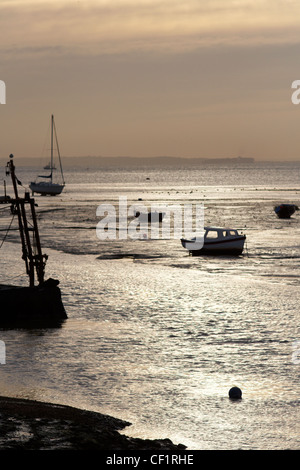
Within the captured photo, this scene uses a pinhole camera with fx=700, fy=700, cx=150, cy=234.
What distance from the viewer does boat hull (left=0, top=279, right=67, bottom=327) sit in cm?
3428

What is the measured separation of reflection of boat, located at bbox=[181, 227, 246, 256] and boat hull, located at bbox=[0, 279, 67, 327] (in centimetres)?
2674

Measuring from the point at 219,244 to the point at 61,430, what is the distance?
138 feet

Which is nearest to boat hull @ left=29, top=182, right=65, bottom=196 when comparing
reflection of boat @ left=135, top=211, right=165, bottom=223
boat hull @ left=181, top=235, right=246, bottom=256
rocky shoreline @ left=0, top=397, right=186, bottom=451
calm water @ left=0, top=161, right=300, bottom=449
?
reflection of boat @ left=135, top=211, right=165, bottom=223

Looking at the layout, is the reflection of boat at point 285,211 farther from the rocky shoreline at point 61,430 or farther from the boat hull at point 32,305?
the rocky shoreline at point 61,430

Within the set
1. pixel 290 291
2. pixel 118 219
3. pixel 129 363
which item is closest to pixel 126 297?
pixel 290 291

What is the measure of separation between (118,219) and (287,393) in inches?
3006

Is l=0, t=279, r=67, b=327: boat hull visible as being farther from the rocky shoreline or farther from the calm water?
the rocky shoreline

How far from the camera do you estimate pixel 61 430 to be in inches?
744

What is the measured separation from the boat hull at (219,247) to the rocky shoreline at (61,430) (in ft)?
129

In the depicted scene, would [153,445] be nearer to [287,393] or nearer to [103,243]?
[287,393]

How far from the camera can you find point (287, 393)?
23234 mm

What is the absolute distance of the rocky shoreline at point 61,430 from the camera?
700 inches

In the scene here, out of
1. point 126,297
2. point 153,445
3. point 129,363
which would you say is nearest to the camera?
point 153,445

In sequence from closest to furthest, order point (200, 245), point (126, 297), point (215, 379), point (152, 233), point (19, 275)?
point (215, 379) → point (126, 297) → point (19, 275) → point (200, 245) → point (152, 233)
